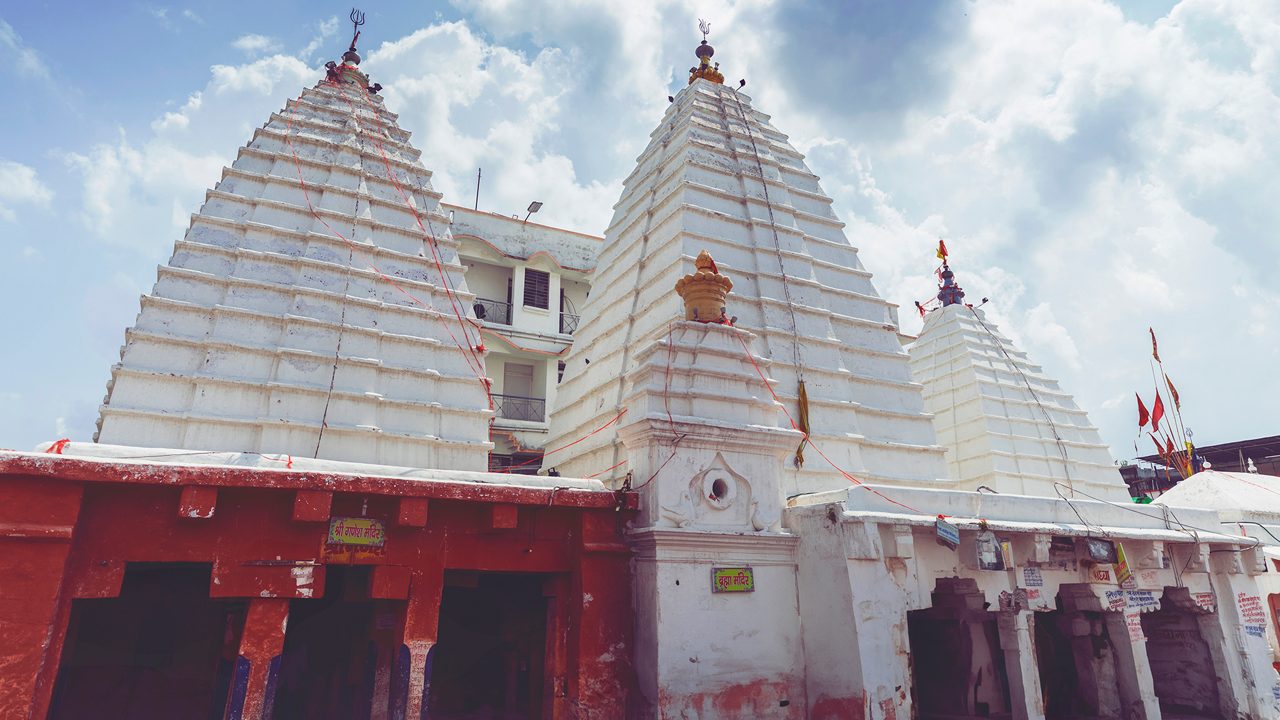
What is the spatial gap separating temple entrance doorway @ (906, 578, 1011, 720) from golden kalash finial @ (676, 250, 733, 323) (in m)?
5.25

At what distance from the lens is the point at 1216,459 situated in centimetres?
3195

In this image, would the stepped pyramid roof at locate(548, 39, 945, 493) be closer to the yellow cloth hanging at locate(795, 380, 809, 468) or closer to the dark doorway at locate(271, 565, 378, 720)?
the yellow cloth hanging at locate(795, 380, 809, 468)

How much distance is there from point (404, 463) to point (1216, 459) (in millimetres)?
35747

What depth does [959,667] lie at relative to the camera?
11406mm

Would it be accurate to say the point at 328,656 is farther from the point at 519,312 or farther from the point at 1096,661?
the point at 519,312

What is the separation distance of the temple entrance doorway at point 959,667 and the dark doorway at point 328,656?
829 cm

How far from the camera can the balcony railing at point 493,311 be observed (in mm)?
21531

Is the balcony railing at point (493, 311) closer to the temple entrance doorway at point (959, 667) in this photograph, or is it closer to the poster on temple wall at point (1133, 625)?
the temple entrance doorway at point (959, 667)

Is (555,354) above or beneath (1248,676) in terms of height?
above

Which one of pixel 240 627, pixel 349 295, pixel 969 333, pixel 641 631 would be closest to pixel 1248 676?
pixel 641 631

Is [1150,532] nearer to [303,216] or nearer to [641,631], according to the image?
[641,631]

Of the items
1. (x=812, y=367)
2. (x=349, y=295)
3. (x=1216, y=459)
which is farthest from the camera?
(x=1216, y=459)

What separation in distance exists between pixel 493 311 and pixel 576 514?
13588 millimetres

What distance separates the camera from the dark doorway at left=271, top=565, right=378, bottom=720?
10.6 metres
